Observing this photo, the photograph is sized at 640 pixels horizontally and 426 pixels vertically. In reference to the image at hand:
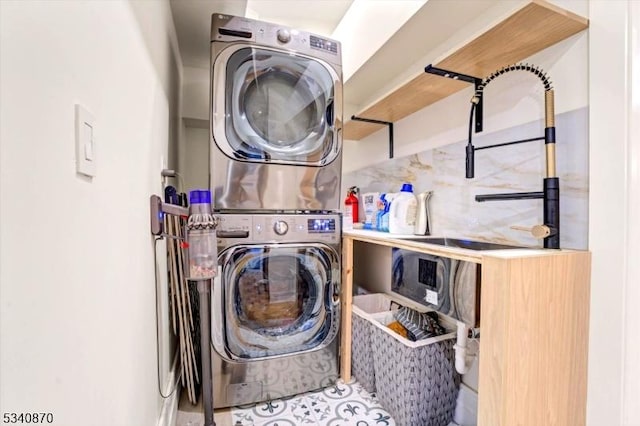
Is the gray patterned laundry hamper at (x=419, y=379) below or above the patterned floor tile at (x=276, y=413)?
above

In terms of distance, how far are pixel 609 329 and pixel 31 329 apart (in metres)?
1.47

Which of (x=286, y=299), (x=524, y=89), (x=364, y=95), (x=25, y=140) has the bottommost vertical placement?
(x=286, y=299)

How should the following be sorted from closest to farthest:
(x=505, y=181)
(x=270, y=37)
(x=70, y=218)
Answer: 1. (x=70, y=218)
2. (x=505, y=181)
3. (x=270, y=37)

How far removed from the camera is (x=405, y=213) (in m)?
1.78

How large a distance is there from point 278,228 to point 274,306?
46 cm

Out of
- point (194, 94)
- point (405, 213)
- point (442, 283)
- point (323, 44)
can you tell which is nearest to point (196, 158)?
point (194, 94)

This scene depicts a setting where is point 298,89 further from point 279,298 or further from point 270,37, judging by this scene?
point 279,298

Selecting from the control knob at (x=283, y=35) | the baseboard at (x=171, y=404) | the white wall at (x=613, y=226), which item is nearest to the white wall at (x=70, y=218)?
the baseboard at (x=171, y=404)

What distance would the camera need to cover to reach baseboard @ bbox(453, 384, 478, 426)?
144 centimetres

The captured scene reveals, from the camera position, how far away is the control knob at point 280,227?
161 centimetres

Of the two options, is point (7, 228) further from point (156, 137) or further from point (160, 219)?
point (156, 137)

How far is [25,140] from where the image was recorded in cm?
41

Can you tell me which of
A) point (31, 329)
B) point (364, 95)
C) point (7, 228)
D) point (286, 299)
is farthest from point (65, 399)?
point (364, 95)

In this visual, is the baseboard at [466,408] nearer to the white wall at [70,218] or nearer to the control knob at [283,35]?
the white wall at [70,218]
